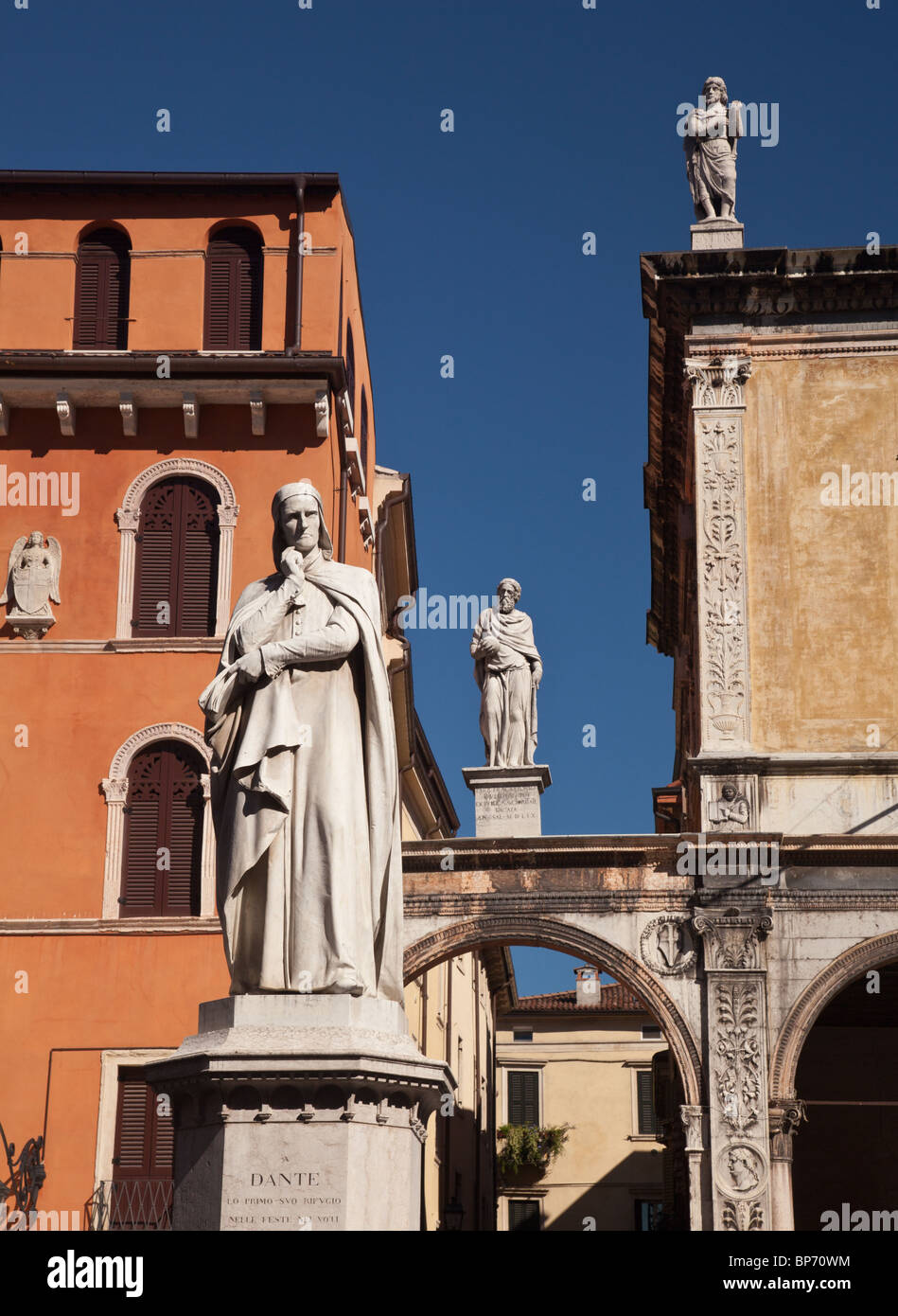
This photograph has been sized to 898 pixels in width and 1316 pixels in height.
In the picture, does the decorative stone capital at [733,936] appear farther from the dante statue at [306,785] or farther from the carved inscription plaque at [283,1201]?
the carved inscription plaque at [283,1201]

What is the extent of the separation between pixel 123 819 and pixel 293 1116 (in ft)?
53.1

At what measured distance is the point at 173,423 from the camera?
77.1 feet

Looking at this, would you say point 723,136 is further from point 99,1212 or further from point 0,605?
point 99,1212

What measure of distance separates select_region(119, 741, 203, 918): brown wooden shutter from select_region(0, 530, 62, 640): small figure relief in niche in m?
2.26

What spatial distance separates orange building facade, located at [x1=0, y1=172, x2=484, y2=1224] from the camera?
21125mm

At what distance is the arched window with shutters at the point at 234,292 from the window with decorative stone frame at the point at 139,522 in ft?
6.01

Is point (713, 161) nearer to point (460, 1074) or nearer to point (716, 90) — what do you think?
point (716, 90)

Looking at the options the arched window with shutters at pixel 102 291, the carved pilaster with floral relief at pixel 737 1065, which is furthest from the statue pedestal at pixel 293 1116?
the arched window with shutters at pixel 102 291

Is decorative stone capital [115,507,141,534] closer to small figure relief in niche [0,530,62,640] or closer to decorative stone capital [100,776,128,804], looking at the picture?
small figure relief in niche [0,530,62,640]

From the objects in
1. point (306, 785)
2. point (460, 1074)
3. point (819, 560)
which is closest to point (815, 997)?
point (819, 560)

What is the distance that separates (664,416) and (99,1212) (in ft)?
45.3

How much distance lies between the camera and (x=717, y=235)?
2303 cm

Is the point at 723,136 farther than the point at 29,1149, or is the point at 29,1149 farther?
the point at 723,136

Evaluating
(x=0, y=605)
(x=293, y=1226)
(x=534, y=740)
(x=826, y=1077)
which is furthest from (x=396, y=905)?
(x=826, y=1077)
